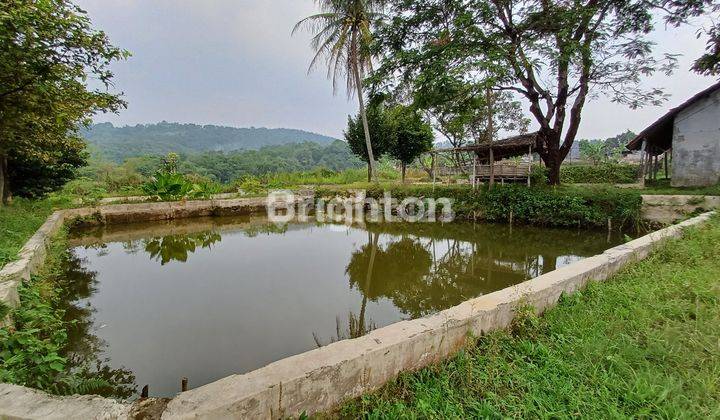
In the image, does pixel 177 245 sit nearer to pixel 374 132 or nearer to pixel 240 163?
pixel 374 132

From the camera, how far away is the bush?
1981 cm

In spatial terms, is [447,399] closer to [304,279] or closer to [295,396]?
[295,396]

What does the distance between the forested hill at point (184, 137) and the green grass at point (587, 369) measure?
7088cm

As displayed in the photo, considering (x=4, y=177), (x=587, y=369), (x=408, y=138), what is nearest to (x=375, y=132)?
(x=408, y=138)

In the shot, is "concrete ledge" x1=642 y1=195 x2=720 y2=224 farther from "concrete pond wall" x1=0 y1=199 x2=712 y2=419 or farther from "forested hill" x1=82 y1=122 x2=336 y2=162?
"forested hill" x1=82 y1=122 x2=336 y2=162

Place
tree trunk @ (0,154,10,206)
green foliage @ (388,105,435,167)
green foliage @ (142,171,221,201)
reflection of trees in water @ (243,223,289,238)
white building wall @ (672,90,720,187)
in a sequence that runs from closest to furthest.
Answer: tree trunk @ (0,154,10,206)
reflection of trees in water @ (243,223,289,238)
white building wall @ (672,90,720,187)
green foliage @ (142,171,221,201)
green foliage @ (388,105,435,167)

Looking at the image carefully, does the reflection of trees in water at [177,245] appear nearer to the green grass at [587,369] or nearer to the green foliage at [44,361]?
the green foliage at [44,361]

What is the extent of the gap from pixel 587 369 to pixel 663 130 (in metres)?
15.5

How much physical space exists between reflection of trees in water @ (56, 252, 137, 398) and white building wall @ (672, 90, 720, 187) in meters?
15.4

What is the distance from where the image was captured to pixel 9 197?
898cm

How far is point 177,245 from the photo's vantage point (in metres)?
7.47

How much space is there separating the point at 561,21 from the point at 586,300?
803 cm

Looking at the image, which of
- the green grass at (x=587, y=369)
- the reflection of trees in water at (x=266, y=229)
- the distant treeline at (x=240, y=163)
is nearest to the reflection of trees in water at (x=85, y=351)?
the green grass at (x=587, y=369)

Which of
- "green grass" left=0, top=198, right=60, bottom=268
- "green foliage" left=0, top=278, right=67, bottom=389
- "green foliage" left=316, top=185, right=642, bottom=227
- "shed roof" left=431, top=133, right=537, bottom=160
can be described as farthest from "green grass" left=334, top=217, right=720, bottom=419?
"shed roof" left=431, top=133, right=537, bottom=160
